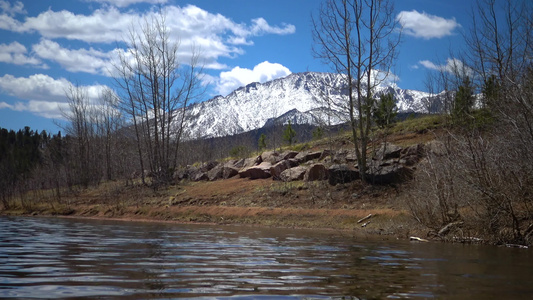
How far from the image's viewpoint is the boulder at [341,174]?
98.9ft

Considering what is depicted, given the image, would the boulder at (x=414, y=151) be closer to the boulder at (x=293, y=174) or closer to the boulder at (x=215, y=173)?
the boulder at (x=293, y=174)

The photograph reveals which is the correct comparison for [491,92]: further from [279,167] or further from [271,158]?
[271,158]

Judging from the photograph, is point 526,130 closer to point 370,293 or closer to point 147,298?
point 370,293

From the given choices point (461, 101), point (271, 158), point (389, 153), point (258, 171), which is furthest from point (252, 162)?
point (461, 101)

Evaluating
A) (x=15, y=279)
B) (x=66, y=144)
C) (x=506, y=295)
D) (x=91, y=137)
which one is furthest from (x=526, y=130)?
(x=66, y=144)

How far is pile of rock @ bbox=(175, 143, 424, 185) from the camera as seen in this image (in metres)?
28.6

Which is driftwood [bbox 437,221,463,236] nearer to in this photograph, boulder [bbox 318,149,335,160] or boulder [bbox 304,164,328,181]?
boulder [bbox 304,164,328,181]

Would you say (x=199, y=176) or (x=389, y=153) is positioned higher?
(x=389, y=153)

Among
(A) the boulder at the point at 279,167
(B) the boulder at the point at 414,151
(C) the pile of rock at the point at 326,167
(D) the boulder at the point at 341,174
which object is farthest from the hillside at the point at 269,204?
(B) the boulder at the point at 414,151

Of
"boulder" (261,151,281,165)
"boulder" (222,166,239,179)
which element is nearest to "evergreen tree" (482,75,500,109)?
"boulder" (261,151,281,165)

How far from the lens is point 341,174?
30.2 m

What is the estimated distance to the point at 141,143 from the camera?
5266 cm

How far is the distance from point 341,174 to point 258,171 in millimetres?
9557

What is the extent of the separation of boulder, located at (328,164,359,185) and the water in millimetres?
16421
